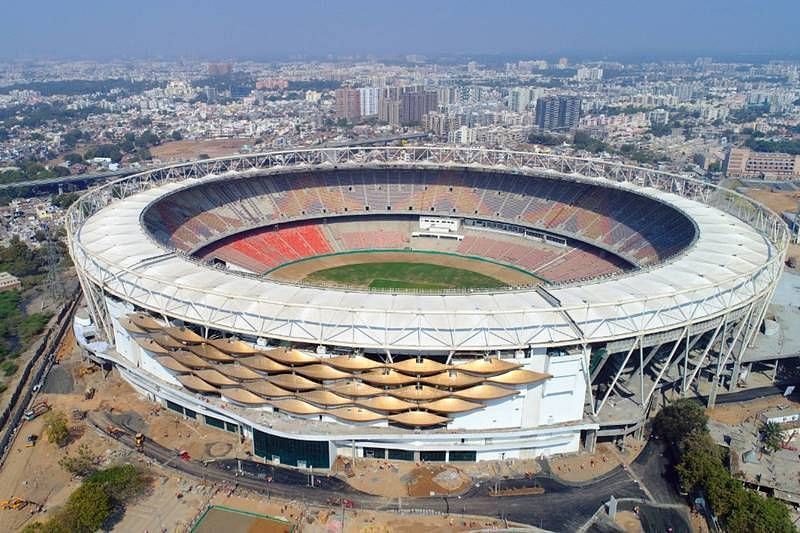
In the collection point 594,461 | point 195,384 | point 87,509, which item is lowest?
point 594,461

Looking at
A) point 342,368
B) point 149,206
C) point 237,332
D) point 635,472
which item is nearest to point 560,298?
Result: point 635,472

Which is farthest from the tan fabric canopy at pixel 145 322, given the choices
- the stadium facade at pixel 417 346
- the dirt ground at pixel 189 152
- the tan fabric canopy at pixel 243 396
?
the dirt ground at pixel 189 152

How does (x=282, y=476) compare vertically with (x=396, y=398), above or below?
below

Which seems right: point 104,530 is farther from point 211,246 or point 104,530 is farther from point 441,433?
point 211,246

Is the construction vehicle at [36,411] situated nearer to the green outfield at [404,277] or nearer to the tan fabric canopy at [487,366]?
the green outfield at [404,277]

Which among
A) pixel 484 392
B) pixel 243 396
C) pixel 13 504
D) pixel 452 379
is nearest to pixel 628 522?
pixel 484 392

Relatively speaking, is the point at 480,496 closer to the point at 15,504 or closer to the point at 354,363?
the point at 354,363
